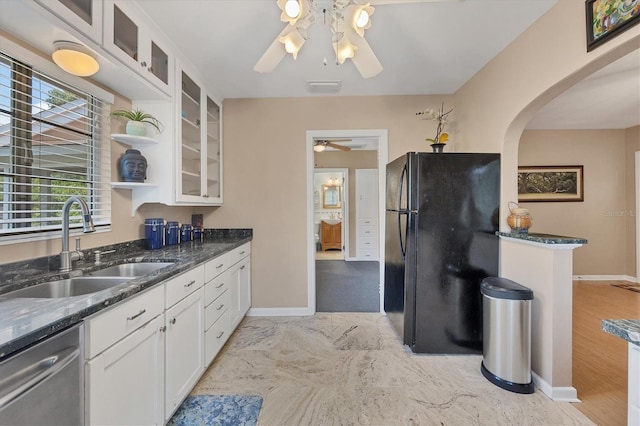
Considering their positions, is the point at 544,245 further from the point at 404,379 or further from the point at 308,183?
the point at 308,183

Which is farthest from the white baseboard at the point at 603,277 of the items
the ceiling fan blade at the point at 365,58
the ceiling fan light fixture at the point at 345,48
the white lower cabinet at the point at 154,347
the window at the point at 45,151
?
the window at the point at 45,151

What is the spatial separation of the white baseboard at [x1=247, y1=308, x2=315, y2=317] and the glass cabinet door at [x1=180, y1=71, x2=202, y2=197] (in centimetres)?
151

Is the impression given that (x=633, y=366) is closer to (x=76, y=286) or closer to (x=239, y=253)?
(x=76, y=286)

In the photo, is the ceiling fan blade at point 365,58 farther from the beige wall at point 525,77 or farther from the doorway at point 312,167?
the doorway at point 312,167

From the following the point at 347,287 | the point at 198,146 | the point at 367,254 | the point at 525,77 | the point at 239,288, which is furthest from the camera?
the point at 367,254

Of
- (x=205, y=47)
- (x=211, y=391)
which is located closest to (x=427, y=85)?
(x=205, y=47)

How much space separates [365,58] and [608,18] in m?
1.27

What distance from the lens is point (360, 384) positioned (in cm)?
189

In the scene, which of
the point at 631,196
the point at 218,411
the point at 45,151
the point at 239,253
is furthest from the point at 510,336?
the point at 631,196

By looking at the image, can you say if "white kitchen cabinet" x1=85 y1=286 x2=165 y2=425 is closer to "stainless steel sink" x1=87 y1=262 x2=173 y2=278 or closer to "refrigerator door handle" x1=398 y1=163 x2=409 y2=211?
"stainless steel sink" x1=87 y1=262 x2=173 y2=278

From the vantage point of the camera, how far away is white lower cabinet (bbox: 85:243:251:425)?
A: 1013mm

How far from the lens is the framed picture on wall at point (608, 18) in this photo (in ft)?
4.15

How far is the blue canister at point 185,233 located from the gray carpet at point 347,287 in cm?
173

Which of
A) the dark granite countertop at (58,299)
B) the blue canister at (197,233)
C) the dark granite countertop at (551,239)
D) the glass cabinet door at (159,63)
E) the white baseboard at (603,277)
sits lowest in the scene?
the white baseboard at (603,277)
